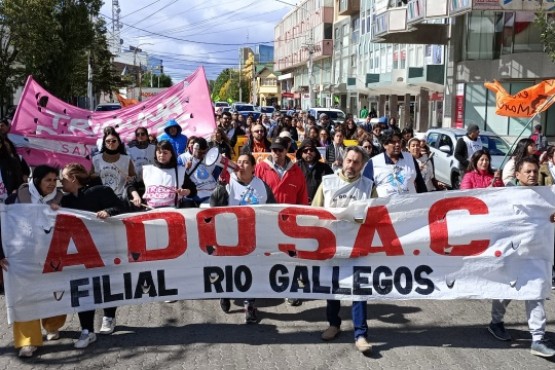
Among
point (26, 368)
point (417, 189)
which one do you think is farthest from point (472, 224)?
point (26, 368)

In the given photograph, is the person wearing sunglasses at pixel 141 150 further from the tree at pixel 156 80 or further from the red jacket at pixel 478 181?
the tree at pixel 156 80

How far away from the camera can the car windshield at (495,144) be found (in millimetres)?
15258

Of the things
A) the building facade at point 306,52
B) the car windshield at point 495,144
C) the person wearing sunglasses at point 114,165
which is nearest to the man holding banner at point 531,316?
the person wearing sunglasses at point 114,165

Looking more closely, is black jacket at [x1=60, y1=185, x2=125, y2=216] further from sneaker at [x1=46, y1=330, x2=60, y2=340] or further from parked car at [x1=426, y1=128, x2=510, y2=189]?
parked car at [x1=426, y1=128, x2=510, y2=189]

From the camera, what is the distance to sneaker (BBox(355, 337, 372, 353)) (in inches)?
207

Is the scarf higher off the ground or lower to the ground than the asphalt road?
higher

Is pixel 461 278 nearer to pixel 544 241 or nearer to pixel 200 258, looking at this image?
pixel 544 241

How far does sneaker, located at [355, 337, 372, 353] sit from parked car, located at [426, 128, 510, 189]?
984 cm

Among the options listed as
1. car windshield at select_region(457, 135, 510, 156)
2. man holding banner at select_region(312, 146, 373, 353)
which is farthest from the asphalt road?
car windshield at select_region(457, 135, 510, 156)

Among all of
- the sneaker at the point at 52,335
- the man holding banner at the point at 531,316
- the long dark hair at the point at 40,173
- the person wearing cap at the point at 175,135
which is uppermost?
the person wearing cap at the point at 175,135

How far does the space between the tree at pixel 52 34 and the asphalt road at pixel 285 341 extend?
20.7m

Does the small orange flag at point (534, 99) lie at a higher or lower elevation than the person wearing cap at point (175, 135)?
higher

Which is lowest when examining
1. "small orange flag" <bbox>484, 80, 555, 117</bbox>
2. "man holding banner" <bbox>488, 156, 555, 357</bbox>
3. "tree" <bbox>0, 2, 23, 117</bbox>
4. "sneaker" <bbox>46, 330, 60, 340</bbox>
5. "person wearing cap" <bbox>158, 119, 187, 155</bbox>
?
"sneaker" <bbox>46, 330, 60, 340</bbox>

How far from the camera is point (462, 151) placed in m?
12.6
